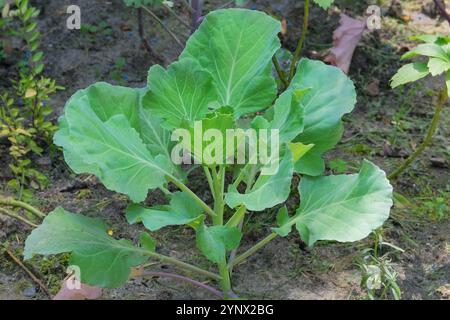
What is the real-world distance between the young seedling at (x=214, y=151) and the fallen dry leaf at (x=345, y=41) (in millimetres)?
752

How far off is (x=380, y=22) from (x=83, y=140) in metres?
1.79

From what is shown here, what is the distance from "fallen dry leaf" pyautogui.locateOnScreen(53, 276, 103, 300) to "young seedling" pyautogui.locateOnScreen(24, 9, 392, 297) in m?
0.07

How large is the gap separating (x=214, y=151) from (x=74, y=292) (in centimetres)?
53

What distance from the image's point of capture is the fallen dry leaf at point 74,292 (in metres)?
1.89

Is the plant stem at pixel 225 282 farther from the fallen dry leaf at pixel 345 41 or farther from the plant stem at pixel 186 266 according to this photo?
the fallen dry leaf at pixel 345 41

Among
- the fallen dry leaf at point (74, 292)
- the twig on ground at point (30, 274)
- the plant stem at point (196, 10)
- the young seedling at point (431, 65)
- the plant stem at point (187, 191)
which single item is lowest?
the twig on ground at point (30, 274)

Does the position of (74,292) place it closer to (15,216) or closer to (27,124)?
(15,216)

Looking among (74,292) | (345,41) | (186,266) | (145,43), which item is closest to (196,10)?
(145,43)

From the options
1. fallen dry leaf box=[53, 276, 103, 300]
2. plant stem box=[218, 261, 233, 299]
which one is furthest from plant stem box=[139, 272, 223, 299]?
fallen dry leaf box=[53, 276, 103, 300]

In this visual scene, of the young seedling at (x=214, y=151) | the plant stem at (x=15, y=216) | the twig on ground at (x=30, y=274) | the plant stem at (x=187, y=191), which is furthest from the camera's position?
the plant stem at (x=15, y=216)

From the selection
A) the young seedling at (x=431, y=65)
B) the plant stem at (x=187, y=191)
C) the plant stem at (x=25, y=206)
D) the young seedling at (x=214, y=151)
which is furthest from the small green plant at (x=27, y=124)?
the young seedling at (x=431, y=65)

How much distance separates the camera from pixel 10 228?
2285mm

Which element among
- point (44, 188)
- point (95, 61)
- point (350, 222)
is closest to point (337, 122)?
point (350, 222)

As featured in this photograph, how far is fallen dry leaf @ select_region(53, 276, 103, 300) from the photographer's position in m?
1.89
